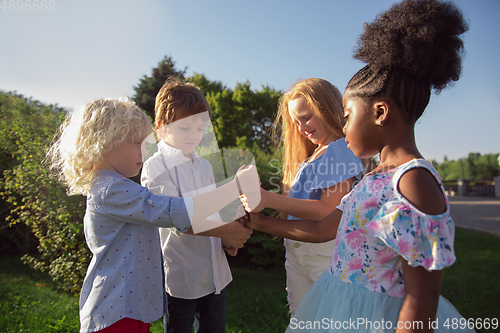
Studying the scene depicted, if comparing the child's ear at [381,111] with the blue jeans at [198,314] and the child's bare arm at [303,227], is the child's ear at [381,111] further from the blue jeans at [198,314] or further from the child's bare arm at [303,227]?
the blue jeans at [198,314]

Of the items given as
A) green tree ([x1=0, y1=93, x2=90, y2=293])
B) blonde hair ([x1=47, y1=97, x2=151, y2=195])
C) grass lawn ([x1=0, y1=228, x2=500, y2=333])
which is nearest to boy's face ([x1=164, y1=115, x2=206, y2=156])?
blonde hair ([x1=47, y1=97, x2=151, y2=195])

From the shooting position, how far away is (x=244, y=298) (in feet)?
14.3

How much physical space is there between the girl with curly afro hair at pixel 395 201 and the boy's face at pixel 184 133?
1039 millimetres

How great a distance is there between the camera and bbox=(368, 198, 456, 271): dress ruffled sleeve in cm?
100

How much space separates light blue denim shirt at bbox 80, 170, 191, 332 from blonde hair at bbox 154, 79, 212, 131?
578mm

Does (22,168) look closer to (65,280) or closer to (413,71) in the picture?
(65,280)

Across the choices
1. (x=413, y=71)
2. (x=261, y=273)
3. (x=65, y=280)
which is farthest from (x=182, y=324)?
(x=261, y=273)

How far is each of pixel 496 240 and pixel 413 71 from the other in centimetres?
999

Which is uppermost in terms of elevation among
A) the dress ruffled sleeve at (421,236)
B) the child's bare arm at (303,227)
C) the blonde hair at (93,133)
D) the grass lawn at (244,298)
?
the blonde hair at (93,133)

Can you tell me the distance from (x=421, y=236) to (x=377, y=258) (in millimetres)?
218

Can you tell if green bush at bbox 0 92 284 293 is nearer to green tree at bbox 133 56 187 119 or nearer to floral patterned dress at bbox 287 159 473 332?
floral patterned dress at bbox 287 159 473 332

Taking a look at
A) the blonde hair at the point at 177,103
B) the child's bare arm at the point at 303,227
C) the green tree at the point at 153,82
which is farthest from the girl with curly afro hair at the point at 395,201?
the green tree at the point at 153,82

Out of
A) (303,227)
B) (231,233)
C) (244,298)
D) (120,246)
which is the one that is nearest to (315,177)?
(303,227)

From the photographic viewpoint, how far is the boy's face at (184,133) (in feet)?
6.63
